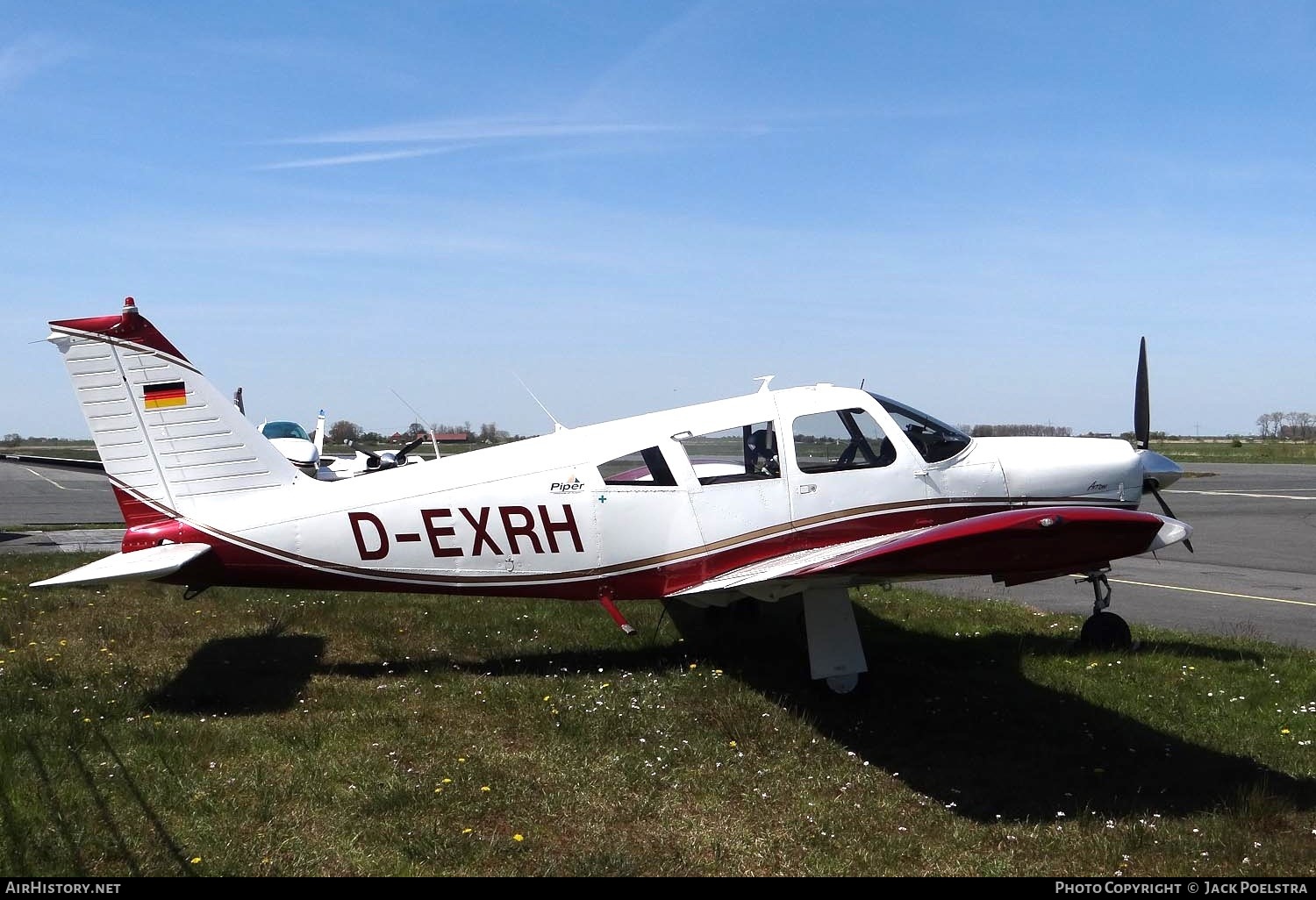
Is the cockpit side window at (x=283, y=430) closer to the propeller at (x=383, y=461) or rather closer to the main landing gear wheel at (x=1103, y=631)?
the propeller at (x=383, y=461)

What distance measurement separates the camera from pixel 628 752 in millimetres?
6035

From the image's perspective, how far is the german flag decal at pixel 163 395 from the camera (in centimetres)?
723

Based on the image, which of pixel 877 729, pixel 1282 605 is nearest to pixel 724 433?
pixel 877 729

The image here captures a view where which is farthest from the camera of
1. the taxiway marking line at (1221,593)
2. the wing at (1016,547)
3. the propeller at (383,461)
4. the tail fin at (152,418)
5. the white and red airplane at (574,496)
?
the propeller at (383,461)

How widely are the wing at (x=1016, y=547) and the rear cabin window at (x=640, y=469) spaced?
141 cm

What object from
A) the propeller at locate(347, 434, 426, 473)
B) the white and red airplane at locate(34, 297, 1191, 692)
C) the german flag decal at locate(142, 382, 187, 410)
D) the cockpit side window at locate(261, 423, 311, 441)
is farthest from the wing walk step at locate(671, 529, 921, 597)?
the cockpit side window at locate(261, 423, 311, 441)

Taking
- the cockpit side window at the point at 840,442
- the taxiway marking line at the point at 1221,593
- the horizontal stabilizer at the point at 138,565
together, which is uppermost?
the horizontal stabilizer at the point at 138,565

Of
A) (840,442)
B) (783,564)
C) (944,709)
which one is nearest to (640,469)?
(783,564)

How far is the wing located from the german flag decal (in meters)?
4.52

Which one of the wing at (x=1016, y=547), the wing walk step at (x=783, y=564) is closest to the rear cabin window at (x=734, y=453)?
the wing walk step at (x=783, y=564)

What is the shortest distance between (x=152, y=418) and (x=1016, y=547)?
599 cm

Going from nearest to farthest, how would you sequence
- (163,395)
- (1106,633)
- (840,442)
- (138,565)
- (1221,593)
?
(138,565), (163,395), (840,442), (1106,633), (1221,593)

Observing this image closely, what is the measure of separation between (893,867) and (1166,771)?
219cm

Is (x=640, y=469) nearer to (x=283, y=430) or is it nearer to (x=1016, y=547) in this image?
(x=1016, y=547)
